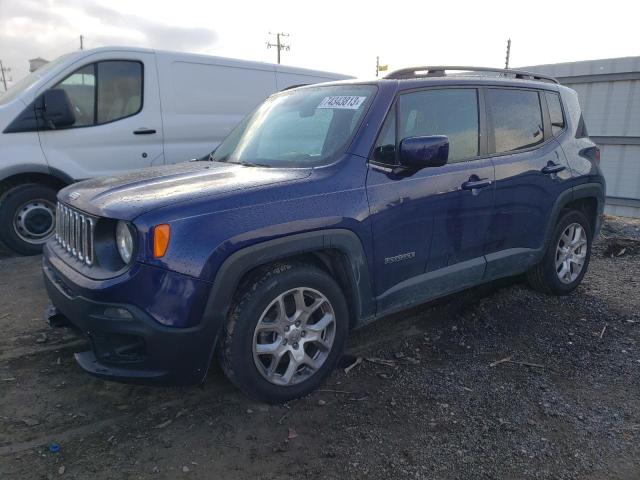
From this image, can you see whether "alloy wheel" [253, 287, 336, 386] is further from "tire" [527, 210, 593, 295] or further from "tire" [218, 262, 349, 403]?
"tire" [527, 210, 593, 295]

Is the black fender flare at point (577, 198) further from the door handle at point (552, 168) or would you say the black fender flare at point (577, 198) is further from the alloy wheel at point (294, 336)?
the alloy wheel at point (294, 336)

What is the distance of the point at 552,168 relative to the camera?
419cm

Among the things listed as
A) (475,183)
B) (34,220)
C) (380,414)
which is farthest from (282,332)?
(34,220)

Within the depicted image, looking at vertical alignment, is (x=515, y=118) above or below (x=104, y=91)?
below

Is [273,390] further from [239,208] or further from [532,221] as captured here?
[532,221]

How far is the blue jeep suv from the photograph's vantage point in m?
2.47

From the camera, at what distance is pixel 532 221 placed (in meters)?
4.10

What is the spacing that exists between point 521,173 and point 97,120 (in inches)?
184

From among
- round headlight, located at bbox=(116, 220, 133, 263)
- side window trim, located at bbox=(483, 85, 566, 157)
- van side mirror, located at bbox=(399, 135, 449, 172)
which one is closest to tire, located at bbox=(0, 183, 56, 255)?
round headlight, located at bbox=(116, 220, 133, 263)

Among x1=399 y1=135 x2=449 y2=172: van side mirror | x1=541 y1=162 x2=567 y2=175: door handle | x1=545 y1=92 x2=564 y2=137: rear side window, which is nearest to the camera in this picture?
x1=399 y1=135 x2=449 y2=172: van side mirror

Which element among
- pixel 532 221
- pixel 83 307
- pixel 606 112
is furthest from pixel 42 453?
pixel 606 112

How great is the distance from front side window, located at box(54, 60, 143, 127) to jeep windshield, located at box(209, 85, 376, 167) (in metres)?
2.60

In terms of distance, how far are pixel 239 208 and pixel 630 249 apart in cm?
563

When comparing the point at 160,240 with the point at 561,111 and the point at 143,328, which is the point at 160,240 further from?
the point at 561,111
